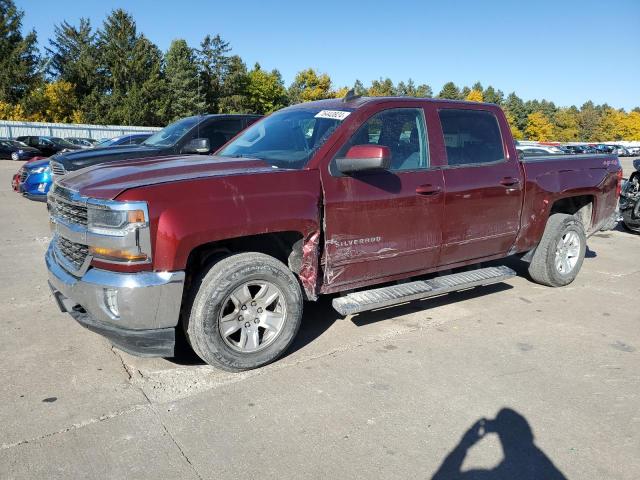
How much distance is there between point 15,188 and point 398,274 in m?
11.7

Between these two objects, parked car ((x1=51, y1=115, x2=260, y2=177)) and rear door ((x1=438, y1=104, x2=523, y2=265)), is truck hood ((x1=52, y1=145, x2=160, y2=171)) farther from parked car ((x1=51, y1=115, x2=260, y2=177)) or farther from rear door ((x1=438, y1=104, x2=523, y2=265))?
rear door ((x1=438, y1=104, x2=523, y2=265))

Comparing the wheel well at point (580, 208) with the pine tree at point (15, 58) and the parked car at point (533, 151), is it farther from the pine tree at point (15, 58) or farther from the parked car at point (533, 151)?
the pine tree at point (15, 58)

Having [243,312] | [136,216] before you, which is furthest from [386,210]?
[136,216]

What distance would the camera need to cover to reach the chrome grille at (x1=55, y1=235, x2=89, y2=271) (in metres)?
3.46

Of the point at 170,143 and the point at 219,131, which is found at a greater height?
the point at 219,131

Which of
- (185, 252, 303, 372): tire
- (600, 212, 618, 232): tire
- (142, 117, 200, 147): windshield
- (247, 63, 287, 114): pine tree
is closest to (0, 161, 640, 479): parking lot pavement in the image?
(185, 252, 303, 372): tire

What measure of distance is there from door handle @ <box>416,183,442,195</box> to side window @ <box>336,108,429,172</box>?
0.62 feet

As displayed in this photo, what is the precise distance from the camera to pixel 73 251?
3586 millimetres

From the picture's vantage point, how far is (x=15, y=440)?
2855 mm

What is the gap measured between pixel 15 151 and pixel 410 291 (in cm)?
3163

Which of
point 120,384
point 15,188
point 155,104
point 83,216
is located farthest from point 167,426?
point 155,104

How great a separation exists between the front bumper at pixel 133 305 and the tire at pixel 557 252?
417 centimetres

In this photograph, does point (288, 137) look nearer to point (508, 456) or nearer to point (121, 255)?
point (121, 255)

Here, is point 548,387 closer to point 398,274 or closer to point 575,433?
point 575,433
